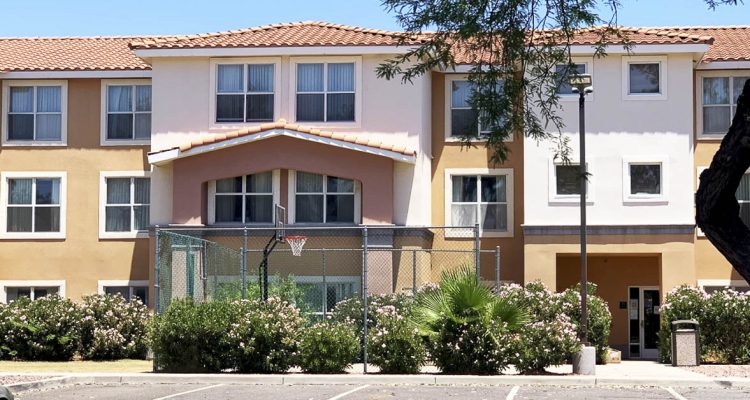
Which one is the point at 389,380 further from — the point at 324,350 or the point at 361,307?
the point at 361,307

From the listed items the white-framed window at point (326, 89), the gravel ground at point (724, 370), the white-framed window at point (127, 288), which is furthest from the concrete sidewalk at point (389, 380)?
the white-framed window at point (127, 288)

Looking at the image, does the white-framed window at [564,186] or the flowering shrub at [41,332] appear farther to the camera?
the white-framed window at [564,186]

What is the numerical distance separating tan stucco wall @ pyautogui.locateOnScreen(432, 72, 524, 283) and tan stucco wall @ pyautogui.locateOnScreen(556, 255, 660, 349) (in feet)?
11.4

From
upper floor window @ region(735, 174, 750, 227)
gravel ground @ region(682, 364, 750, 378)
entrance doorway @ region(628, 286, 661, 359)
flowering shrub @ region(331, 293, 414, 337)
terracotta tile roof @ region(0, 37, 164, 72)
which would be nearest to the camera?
gravel ground @ region(682, 364, 750, 378)

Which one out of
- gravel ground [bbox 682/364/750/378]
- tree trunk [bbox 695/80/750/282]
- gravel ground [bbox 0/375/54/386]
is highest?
tree trunk [bbox 695/80/750/282]

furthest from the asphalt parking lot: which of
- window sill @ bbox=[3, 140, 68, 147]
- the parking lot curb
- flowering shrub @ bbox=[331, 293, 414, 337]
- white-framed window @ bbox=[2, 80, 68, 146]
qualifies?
white-framed window @ bbox=[2, 80, 68, 146]

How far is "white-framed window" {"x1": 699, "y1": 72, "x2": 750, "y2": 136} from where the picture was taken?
3397 centimetres

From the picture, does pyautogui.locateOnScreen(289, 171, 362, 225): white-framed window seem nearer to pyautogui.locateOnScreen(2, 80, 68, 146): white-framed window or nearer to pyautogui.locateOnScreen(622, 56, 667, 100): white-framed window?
pyautogui.locateOnScreen(2, 80, 68, 146): white-framed window

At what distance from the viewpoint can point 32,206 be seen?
3522cm

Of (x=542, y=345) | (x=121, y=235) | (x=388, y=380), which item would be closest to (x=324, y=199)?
(x=121, y=235)

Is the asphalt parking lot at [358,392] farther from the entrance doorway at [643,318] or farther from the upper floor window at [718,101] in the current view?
the entrance doorway at [643,318]

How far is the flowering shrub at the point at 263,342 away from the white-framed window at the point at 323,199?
8.76 m

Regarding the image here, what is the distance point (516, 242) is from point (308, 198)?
5.99 metres

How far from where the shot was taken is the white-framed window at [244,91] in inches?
1304
